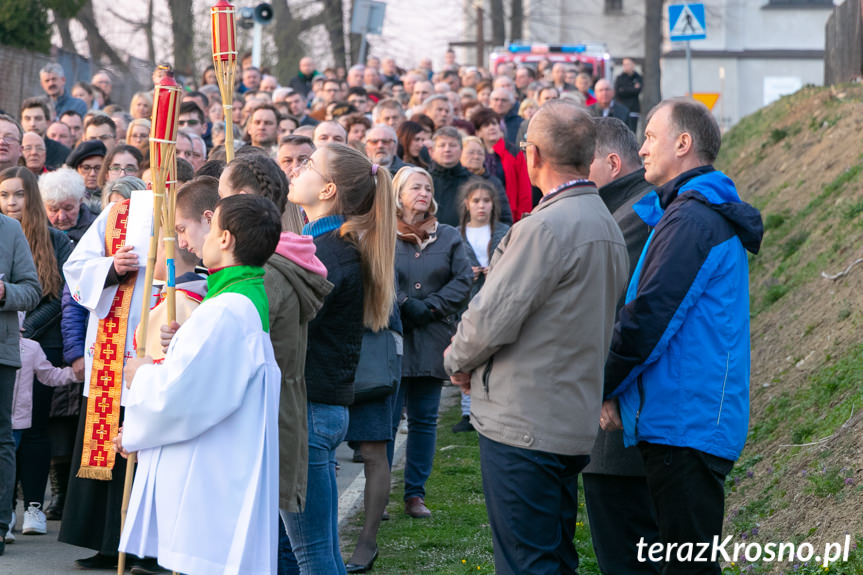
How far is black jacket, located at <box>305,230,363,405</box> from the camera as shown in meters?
5.27

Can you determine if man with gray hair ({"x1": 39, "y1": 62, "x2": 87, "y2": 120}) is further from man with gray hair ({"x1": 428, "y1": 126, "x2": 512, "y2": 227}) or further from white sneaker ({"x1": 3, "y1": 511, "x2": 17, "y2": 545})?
white sneaker ({"x1": 3, "y1": 511, "x2": 17, "y2": 545})

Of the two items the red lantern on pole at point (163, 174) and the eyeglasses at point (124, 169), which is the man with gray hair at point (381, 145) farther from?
the red lantern on pole at point (163, 174)

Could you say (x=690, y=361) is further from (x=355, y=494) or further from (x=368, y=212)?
(x=355, y=494)

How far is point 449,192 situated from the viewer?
10.8 metres

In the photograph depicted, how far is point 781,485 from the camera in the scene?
664 centimetres

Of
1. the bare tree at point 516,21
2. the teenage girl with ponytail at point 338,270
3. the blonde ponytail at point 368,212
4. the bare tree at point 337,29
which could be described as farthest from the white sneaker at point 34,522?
the bare tree at point 516,21

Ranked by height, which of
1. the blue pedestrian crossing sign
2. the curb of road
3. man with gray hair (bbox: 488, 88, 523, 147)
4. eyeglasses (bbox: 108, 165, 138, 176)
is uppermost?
the blue pedestrian crossing sign

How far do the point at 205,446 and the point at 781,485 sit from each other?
3517 mm

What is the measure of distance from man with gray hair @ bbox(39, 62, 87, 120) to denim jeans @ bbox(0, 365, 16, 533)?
7.05 meters

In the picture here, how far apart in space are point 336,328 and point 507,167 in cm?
744

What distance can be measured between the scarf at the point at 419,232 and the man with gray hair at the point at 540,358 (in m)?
3.28

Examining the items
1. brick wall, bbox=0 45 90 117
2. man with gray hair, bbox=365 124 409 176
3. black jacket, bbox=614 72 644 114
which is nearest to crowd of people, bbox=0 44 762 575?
man with gray hair, bbox=365 124 409 176

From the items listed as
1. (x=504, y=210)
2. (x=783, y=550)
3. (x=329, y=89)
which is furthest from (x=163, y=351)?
(x=329, y=89)

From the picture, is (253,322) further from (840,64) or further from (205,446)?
(840,64)
